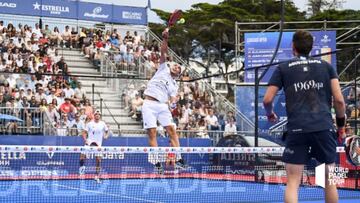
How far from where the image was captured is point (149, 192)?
11.0m

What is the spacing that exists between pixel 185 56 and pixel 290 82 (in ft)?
155

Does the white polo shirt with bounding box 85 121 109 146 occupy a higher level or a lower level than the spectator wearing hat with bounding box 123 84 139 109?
lower

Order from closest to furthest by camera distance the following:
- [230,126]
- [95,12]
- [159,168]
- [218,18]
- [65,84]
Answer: [159,168] < [65,84] < [230,126] < [95,12] < [218,18]

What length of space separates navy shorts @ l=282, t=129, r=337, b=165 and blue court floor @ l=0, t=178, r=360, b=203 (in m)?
4.13

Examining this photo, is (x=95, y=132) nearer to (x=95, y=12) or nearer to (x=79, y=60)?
(x=79, y=60)

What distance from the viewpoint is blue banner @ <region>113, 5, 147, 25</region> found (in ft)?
99.0

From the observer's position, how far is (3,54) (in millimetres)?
22016

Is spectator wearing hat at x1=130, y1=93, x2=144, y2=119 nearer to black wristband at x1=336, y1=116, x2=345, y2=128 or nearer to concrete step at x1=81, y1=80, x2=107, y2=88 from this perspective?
concrete step at x1=81, y1=80, x2=107, y2=88

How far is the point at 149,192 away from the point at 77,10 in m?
19.1

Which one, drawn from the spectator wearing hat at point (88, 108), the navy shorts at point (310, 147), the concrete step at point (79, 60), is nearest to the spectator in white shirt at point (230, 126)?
the spectator wearing hat at point (88, 108)

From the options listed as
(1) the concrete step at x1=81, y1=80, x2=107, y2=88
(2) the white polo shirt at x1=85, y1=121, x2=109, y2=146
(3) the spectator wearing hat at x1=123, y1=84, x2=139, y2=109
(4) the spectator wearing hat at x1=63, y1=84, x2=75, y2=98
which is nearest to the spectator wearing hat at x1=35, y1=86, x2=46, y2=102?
(4) the spectator wearing hat at x1=63, y1=84, x2=75, y2=98

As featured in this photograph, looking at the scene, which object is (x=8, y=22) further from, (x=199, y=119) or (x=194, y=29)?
(x=194, y=29)

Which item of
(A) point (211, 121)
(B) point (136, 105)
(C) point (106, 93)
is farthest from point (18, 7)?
(A) point (211, 121)

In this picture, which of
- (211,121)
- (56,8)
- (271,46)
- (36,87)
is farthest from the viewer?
(56,8)
